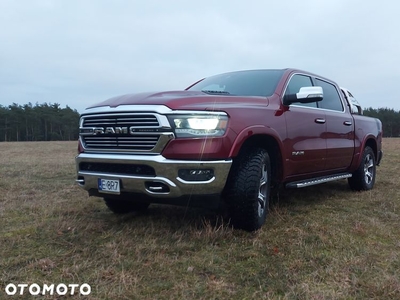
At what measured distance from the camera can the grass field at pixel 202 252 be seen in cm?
255

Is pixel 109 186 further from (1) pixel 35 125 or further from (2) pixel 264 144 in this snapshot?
(1) pixel 35 125

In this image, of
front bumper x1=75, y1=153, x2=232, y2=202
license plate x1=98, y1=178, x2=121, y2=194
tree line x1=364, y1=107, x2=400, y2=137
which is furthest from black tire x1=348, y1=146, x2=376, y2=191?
tree line x1=364, y1=107, x2=400, y2=137

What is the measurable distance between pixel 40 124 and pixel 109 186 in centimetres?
6544

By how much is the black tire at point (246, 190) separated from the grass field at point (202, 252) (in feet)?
0.53

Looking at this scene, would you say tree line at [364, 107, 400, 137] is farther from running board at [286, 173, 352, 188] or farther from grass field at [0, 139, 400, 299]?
grass field at [0, 139, 400, 299]

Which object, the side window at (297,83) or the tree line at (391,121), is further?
the tree line at (391,121)

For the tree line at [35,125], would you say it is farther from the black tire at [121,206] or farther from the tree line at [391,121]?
the black tire at [121,206]

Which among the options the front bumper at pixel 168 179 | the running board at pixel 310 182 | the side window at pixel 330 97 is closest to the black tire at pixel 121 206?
the front bumper at pixel 168 179

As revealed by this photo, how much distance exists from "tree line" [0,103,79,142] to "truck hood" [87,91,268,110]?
199 feet

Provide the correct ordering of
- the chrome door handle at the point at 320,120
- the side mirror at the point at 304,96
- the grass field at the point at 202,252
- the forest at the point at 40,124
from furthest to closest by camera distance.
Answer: the forest at the point at 40,124 < the chrome door handle at the point at 320,120 < the side mirror at the point at 304,96 < the grass field at the point at 202,252

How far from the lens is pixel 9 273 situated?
279 centimetres

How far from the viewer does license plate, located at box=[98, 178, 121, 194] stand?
135 inches

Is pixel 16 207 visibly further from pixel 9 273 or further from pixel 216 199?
pixel 216 199

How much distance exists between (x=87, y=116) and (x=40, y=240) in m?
1.28
